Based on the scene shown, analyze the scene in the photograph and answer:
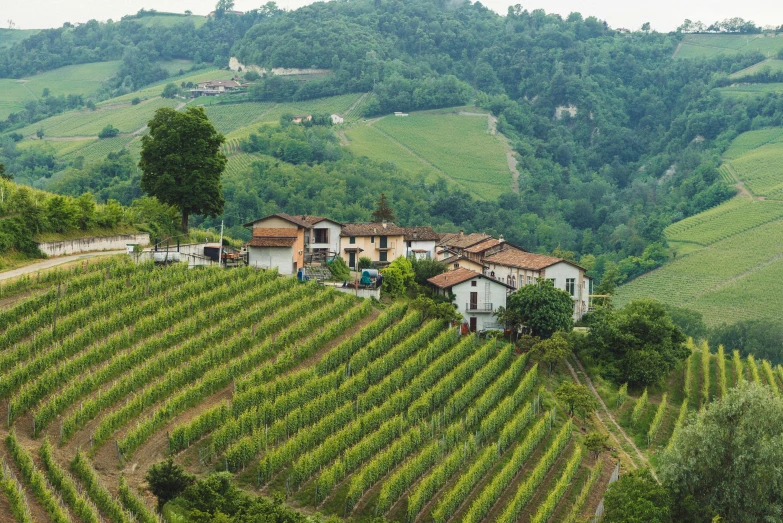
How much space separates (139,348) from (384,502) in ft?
36.9

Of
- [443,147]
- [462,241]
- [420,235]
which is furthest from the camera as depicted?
[443,147]

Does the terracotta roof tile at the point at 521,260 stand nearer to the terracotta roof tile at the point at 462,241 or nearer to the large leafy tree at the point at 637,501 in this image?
the terracotta roof tile at the point at 462,241

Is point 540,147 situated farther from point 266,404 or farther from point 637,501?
point 637,501

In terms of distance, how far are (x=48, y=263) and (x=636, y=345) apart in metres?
27.1

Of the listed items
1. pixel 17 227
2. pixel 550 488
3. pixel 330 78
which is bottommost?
pixel 550 488

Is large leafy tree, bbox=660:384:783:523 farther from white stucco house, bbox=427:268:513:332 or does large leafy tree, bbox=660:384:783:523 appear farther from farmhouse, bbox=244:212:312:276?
farmhouse, bbox=244:212:312:276

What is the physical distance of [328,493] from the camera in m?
32.4

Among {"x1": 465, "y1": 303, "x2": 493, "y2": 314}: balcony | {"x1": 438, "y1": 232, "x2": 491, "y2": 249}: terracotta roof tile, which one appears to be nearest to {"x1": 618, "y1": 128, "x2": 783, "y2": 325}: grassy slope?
{"x1": 438, "y1": 232, "x2": 491, "y2": 249}: terracotta roof tile

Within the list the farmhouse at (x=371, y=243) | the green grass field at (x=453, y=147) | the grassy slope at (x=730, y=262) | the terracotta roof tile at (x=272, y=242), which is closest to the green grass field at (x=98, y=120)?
the green grass field at (x=453, y=147)

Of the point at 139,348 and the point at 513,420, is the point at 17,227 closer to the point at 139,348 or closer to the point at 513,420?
the point at 139,348

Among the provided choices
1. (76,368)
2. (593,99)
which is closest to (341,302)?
(76,368)

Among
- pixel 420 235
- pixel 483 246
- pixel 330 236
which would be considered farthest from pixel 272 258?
pixel 483 246

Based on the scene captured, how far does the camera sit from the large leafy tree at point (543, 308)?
1965 inches

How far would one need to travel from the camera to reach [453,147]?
14512 centimetres
